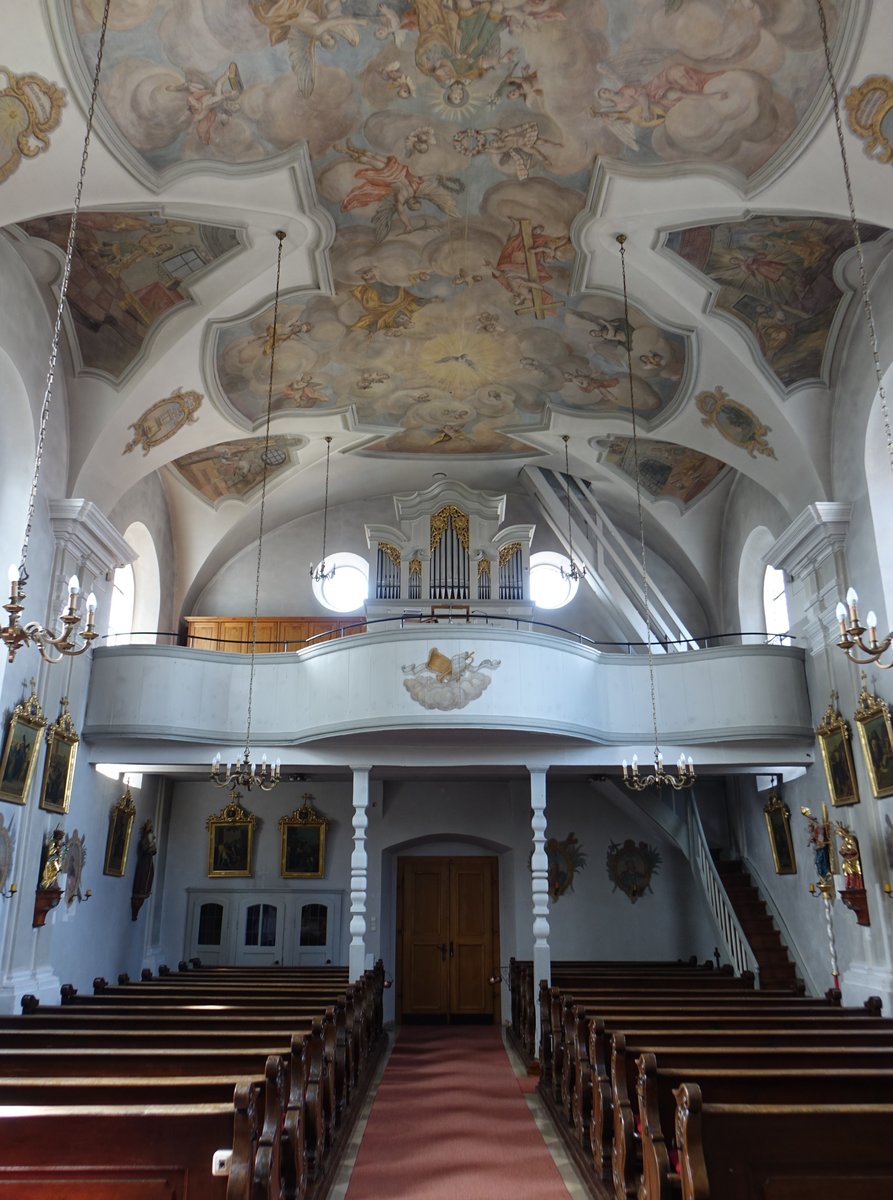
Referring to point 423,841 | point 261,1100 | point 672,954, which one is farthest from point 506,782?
point 261,1100

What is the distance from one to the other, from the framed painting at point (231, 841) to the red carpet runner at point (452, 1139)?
576 cm

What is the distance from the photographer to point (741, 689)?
13.5 metres

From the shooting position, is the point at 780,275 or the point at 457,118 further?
the point at 780,275

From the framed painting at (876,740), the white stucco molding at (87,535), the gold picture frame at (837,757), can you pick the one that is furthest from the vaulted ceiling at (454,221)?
the framed painting at (876,740)

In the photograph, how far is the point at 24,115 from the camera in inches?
339

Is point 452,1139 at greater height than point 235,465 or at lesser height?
lesser

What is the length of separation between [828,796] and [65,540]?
35.3 feet

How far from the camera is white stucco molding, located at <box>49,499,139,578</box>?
12398 millimetres

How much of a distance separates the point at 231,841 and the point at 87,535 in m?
7.37

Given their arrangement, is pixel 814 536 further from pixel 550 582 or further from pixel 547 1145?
pixel 547 1145

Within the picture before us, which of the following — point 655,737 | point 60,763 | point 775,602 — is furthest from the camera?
point 775,602

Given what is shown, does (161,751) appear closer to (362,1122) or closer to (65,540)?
(65,540)

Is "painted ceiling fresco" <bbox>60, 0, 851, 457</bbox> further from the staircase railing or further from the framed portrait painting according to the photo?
the framed portrait painting

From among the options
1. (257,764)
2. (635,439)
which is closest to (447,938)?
(257,764)
